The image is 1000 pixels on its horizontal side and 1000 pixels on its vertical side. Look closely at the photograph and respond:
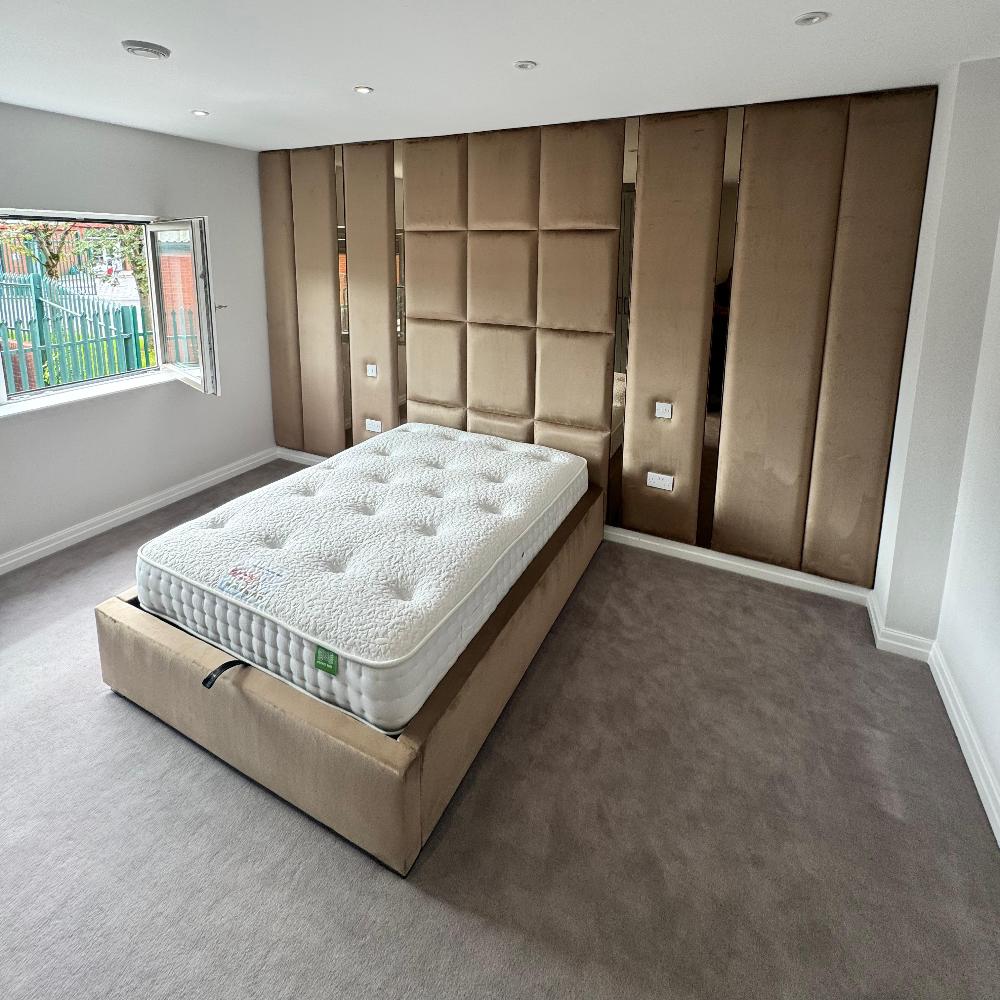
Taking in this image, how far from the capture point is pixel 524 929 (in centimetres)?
154

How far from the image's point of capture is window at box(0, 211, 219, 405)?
10.4 ft

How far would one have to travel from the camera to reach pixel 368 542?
2166 millimetres

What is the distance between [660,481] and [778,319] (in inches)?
35.7

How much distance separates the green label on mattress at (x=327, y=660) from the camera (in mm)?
1705

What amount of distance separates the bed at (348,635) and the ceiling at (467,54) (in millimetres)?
1449

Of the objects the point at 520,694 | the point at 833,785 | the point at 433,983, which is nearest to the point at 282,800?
the point at 433,983

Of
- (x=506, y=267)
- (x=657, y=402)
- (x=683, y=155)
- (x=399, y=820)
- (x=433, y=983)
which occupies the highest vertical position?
(x=683, y=155)

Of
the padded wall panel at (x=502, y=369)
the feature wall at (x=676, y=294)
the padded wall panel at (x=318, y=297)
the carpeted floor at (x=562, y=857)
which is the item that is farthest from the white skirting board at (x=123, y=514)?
the padded wall panel at (x=502, y=369)

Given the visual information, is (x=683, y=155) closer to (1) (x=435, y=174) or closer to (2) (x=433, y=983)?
(1) (x=435, y=174)

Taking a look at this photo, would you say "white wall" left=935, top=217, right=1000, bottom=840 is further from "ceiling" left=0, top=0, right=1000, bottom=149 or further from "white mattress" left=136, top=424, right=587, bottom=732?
"white mattress" left=136, top=424, right=587, bottom=732

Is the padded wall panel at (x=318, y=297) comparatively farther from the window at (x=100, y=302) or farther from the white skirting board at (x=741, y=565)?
the white skirting board at (x=741, y=565)

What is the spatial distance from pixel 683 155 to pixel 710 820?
101 inches

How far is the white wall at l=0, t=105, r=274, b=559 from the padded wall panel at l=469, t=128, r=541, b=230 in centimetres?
156

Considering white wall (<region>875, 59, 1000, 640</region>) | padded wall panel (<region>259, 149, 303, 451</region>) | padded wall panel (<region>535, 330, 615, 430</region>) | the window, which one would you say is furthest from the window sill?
white wall (<region>875, 59, 1000, 640</region>)
